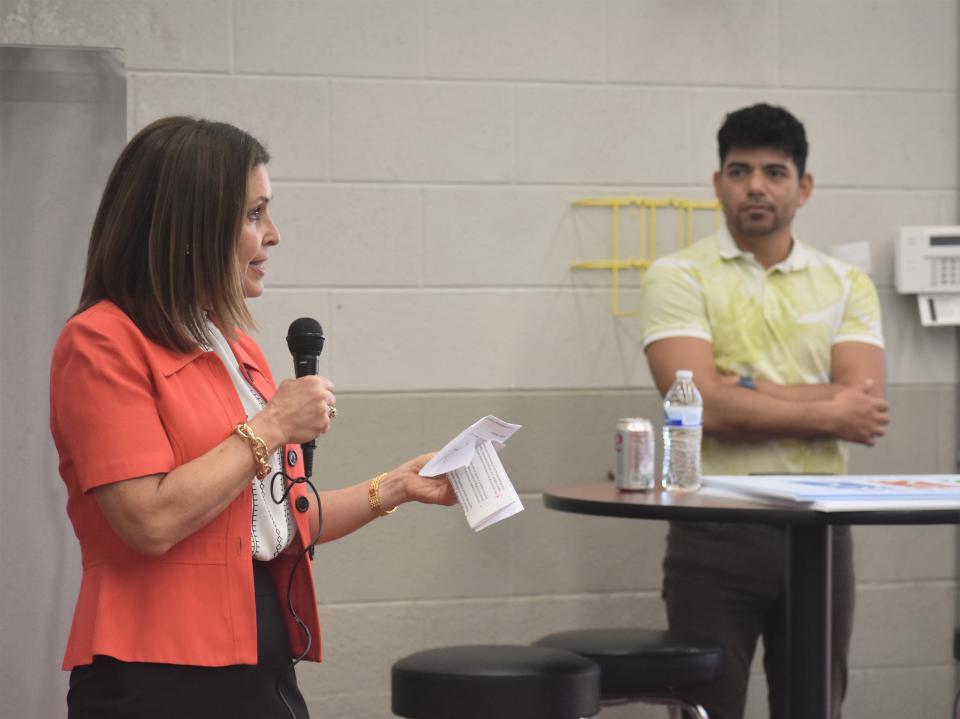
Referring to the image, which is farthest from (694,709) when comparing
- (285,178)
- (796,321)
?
(285,178)

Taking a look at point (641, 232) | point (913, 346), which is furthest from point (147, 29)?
point (913, 346)

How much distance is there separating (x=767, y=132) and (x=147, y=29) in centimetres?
161

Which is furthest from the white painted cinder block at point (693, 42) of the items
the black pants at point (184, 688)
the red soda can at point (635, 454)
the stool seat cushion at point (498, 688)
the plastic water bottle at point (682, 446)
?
the black pants at point (184, 688)

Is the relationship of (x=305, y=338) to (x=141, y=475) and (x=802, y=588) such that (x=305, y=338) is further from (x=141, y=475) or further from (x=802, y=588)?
(x=802, y=588)

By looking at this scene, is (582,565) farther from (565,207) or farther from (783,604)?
(565,207)

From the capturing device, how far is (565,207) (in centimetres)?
323

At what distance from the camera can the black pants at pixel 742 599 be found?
2.55 m

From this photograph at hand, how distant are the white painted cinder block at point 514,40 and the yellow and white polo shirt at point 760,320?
73cm

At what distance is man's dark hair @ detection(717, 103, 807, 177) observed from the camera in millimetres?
2852

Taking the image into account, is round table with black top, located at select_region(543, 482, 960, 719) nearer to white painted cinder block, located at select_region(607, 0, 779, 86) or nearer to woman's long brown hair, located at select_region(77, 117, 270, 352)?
woman's long brown hair, located at select_region(77, 117, 270, 352)

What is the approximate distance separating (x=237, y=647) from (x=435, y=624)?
5.81 feet

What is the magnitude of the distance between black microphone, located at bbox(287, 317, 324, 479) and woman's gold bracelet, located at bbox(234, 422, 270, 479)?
0.17m

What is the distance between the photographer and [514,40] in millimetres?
3211

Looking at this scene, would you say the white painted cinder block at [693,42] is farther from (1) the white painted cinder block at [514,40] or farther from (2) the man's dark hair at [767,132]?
(2) the man's dark hair at [767,132]
